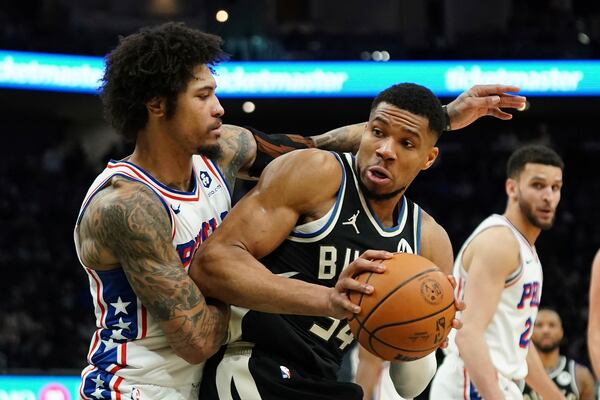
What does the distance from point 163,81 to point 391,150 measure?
81 cm

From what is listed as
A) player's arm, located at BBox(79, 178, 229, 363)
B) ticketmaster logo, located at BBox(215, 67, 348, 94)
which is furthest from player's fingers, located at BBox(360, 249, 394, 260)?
ticketmaster logo, located at BBox(215, 67, 348, 94)

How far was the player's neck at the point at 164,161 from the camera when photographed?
10.8ft

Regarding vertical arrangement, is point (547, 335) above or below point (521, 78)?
below

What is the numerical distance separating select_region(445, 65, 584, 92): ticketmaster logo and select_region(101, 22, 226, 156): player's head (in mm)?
10432

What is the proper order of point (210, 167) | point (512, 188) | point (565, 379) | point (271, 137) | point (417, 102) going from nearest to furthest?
point (417, 102) < point (210, 167) < point (271, 137) < point (512, 188) < point (565, 379)

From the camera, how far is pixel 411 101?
3.25 metres

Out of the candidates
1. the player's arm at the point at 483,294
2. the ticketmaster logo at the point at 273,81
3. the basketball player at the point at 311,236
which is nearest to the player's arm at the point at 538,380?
the player's arm at the point at 483,294

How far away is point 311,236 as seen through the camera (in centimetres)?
314

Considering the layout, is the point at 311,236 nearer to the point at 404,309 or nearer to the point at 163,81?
the point at 404,309

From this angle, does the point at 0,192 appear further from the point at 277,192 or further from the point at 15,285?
the point at 277,192

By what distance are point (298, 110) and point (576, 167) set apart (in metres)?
4.77

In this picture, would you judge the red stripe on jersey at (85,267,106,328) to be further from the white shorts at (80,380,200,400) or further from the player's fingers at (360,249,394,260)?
the player's fingers at (360,249,394,260)

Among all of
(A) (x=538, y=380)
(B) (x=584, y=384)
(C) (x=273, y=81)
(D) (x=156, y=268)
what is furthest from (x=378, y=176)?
(C) (x=273, y=81)

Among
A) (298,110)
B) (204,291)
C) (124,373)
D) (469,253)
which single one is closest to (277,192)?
(204,291)
